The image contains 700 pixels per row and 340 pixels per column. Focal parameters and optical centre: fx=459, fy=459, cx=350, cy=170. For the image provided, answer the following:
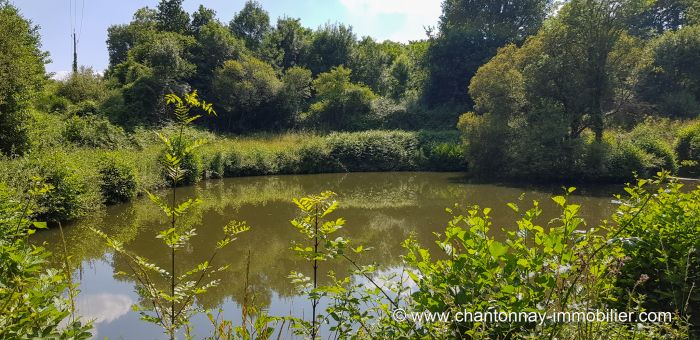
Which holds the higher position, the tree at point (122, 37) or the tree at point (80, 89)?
the tree at point (122, 37)

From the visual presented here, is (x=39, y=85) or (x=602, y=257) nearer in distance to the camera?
(x=602, y=257)

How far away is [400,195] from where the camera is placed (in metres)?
13.8

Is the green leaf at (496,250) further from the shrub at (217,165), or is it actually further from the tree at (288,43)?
the tree at (288,43)

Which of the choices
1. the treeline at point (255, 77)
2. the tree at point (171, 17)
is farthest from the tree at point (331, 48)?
the tree at point (171, 17)

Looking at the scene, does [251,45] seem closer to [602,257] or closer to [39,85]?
[39,85]

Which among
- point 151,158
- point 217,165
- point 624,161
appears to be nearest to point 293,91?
point 217,165

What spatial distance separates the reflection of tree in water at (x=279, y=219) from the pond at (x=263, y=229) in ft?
0.07

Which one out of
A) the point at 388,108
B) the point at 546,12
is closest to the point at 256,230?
the point at 388,108

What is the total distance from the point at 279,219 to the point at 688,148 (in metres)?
14.4

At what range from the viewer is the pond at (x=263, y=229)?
544 cm

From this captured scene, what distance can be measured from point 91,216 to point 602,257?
33.3ft

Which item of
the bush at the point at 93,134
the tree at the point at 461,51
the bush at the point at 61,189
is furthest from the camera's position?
the tree at the point at 461,51

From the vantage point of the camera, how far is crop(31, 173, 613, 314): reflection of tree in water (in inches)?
265
